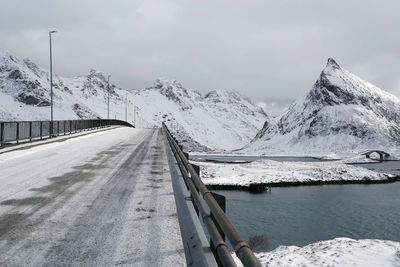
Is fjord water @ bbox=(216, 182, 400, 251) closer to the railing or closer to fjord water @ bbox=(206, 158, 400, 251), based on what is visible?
fjord water @ bbox=(206, 158, 400, 251)

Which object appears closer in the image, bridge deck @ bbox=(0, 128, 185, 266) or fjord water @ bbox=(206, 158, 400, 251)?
bridge deck @ bbox=(0, 128, 185, 266)

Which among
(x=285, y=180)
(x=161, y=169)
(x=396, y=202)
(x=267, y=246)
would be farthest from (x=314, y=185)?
(x=161, y=169)

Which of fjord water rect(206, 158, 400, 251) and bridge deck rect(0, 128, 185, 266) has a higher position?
bridge deck rect(0, 128, 185, 266)

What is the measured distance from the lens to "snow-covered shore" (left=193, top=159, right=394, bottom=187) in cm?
8494

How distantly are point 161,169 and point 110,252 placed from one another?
27.5 feet

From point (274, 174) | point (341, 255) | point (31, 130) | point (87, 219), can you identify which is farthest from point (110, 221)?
point (274, 174)

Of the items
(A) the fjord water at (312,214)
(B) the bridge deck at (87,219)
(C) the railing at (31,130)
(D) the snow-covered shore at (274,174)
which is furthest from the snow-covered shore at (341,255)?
(D) the snow-covered shore at (274,174)

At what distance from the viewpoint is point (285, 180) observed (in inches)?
3543

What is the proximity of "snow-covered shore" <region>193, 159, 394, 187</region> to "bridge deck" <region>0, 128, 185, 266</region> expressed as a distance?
6887 centimetres

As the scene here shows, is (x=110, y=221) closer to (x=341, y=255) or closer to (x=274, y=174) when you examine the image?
(x=341, y=255)

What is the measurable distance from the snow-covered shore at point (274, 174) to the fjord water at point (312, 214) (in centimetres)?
608

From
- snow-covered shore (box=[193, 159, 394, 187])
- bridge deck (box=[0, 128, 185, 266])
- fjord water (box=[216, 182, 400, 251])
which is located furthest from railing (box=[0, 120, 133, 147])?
snow-covered shore (box=[193, 159, 394, 187])

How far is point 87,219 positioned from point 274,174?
9160 centimetres

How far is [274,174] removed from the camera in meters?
94.8
